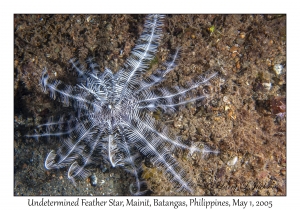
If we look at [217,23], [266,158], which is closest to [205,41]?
[217,23]

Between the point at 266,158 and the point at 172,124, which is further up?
the point at 172,124

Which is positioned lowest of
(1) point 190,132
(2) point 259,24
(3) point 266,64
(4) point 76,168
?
(4) point 76,168

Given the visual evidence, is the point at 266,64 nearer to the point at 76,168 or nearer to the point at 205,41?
the point at 205,41

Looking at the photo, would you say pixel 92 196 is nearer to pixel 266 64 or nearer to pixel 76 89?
pixel 76 89

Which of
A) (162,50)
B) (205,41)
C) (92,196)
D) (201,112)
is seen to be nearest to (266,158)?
(201,112)

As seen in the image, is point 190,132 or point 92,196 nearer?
point 190,132

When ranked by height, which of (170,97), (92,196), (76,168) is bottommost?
(92,196)
